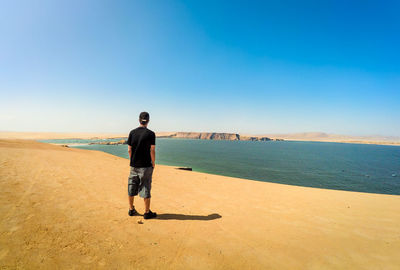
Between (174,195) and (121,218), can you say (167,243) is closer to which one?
(121,218)

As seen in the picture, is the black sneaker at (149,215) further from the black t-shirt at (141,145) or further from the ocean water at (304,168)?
the ocean water at (304,168)

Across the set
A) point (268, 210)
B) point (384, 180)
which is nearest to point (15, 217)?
point (268, 210)

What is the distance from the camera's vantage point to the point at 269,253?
11.1 ft

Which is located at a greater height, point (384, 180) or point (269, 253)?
point (269, 253)

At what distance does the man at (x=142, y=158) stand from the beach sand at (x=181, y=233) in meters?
0.76

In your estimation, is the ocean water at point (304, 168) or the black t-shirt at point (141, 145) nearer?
the black t-shirt at point (141, 145)

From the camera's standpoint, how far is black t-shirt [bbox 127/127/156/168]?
4.39 m

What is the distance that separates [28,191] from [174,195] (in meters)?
4.97

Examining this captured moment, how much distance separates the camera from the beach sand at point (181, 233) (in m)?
2.88

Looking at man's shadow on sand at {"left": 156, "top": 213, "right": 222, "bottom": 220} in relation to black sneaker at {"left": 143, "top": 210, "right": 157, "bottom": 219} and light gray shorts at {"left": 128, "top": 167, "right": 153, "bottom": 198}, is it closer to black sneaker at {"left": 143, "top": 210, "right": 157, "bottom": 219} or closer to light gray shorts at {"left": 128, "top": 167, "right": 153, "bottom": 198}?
black sneaker at {"left": 143, "top": 210, "right": 157, "bottom": 219}

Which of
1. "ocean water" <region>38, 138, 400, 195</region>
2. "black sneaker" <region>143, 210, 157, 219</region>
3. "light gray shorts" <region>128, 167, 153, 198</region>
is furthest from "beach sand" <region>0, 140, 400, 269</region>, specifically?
"ocean water" <region>38, 138, 400, 195</region>

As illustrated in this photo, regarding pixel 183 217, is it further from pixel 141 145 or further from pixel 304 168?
pixel 304 168

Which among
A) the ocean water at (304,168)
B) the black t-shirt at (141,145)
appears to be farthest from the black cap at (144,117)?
the ocean water at (304,168)

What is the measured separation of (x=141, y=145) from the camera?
4395 mm
